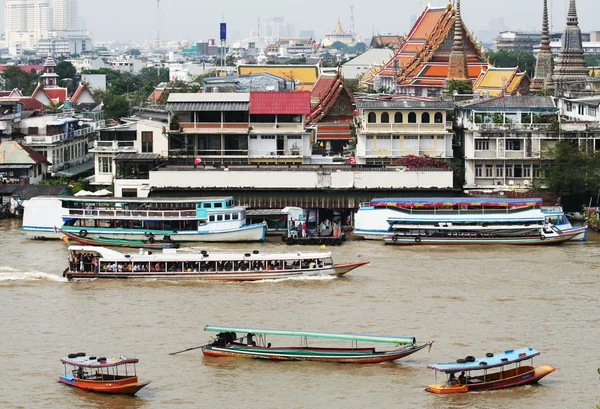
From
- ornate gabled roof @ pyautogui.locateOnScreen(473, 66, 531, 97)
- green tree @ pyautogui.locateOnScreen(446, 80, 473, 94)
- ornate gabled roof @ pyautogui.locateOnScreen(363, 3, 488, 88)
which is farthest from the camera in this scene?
ornate gabled roof @ pyautogui.locateOnScreen(363, 3, 488, 88)

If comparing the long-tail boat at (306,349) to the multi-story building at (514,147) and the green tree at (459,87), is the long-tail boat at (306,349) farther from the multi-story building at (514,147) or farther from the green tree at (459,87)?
the green tree at (459,87)

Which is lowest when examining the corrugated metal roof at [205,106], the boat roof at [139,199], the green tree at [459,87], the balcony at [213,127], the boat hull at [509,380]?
the boat hull at [509,380]

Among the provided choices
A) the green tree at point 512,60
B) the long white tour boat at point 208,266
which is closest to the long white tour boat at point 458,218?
the long white tour boat at point 208,266

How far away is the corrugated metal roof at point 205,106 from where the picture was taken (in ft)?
145

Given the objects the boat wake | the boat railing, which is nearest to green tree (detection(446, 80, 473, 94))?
the boat railing

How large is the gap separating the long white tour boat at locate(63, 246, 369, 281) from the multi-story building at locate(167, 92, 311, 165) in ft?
35.7

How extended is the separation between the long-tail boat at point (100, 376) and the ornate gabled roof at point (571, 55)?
38.0 metres

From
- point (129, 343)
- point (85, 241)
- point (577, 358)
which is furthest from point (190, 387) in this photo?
point (85, 241)

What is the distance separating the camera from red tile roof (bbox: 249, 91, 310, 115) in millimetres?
44562

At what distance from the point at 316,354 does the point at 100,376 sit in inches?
154

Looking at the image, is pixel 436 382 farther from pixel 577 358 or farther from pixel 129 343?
pixel 129 343

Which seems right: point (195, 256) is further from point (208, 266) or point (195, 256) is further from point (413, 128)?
point (413, 128)

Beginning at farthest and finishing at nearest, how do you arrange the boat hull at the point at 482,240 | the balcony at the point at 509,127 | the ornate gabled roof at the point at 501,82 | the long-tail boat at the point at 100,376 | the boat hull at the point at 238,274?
1. the ornate gabled roof at the point at 501,82
2. the balcony at the point at 509,127
3. the boat hull at the point at 482,240
4. the boat hull at the point at 238,274
5. the long-tail boat at the point at 100,376

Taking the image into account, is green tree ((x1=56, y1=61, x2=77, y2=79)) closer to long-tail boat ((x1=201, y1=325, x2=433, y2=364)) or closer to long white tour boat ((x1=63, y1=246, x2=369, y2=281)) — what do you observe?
long white tour boat ((x1=63, y1=246, x2=369, y2=281))
